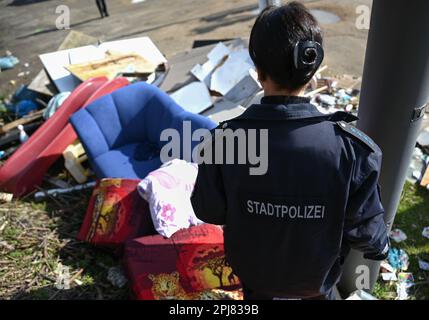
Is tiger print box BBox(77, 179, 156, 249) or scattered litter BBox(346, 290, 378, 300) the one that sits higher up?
tiger print box BBox(77, 179, 156, 249)

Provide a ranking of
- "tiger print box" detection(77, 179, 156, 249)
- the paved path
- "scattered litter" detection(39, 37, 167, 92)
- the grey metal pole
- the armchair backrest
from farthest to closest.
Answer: the paved path < "scattered litter" detection(39, 37, 167, 92) < the armchair backrest < "tiger print box" detection(77, 179, 156, 249) < the grey metal pole

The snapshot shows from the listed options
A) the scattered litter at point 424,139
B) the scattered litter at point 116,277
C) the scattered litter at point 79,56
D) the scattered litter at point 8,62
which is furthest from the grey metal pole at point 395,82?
the scattered litter at point 8,62

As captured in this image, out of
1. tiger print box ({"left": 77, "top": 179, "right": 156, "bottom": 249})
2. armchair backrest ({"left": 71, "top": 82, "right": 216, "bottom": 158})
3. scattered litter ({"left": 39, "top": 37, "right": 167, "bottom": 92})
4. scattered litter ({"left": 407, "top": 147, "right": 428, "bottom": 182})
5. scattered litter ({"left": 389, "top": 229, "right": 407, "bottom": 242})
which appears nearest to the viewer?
tiger print box ({"left": 77, "top": 179, "right": 156, "bottom": 249})

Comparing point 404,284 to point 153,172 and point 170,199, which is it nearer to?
point 170,199

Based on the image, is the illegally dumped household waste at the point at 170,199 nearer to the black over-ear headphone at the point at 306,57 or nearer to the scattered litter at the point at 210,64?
the black over-ear headphone at the point at 306,57

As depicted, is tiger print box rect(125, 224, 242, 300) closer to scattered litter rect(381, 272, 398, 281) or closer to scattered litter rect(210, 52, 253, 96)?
scattered litter rect(381, 272, 398, 281)

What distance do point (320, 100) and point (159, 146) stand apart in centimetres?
219

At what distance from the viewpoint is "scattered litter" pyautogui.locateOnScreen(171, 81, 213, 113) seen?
14.6ft

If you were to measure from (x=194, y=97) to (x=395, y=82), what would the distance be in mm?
3035

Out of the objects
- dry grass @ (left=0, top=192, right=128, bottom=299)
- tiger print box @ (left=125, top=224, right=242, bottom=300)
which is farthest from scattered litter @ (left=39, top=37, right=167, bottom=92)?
tiger print box @ (left=125, top=224, right=242, bottom=300)

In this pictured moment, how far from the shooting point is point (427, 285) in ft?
9.21

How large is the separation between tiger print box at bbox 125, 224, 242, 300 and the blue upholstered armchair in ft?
3.66

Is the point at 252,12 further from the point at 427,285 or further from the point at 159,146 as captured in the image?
the point at 427,285

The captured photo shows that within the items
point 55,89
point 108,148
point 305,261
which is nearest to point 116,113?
point 108,148
